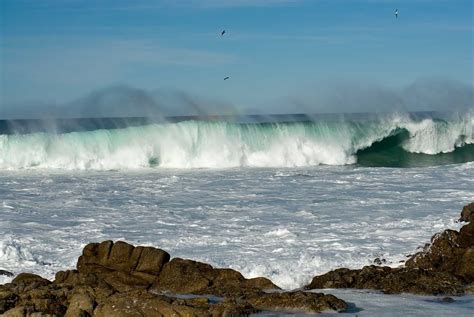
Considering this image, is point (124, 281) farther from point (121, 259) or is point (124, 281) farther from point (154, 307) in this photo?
point (154, 307)

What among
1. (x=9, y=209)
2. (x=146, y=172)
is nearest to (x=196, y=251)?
(x=9, y=209)

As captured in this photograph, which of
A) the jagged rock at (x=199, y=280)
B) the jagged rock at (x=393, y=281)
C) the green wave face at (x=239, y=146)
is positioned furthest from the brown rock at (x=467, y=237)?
the green wave face at (x=239, y=146)

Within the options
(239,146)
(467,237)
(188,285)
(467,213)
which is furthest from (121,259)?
(239,146)

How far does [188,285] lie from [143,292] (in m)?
1.54

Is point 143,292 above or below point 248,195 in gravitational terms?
below

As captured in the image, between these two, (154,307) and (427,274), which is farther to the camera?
(427,274)

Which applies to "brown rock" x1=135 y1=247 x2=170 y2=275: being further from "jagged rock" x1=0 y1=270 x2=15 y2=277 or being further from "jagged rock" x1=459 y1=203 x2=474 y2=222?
"jagged rock" x1=459 y1=203 x2=474 y2=222

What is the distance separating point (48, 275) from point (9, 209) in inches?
244

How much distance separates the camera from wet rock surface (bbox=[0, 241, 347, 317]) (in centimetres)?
719

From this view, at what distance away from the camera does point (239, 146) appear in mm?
31906

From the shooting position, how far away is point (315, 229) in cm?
1291

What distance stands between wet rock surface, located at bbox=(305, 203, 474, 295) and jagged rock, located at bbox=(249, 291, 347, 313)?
110 cm

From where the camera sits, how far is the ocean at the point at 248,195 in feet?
36.0

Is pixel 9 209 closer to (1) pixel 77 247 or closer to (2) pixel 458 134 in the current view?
(1) pixel 77 247
